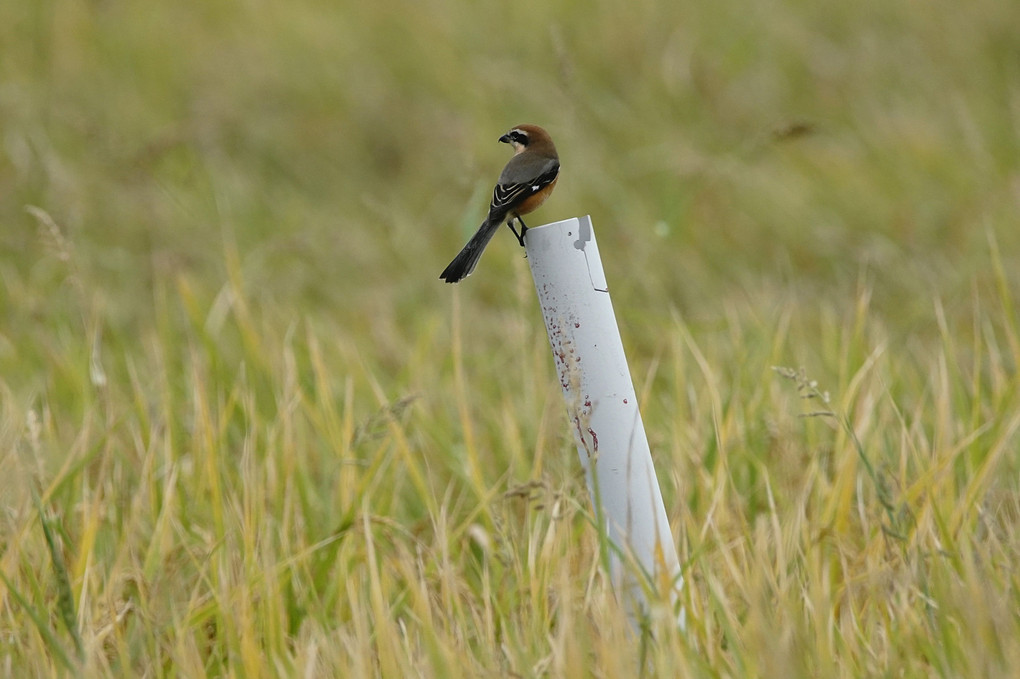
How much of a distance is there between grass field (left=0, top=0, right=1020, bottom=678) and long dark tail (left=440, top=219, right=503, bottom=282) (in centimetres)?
29

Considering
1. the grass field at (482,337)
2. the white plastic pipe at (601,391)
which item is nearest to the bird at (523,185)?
the grass field at (482,337)

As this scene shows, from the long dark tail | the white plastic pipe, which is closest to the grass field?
the white plastic pipe

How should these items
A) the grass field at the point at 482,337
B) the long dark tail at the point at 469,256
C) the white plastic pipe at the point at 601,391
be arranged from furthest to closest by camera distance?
the long dark tail at the point at 469,256, the grass field at the point at 482,337, the white plastic pipe at the point at 601,391

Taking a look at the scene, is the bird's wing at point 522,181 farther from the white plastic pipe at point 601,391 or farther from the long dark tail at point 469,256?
the white plastic pipe at point 601,391

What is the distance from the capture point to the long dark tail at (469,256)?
2.38m

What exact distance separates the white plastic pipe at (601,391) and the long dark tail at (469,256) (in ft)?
0.82

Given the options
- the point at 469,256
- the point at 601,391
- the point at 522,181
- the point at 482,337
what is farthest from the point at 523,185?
the point at 482,337

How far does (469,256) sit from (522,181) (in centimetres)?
41

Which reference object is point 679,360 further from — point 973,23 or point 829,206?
point 973,23

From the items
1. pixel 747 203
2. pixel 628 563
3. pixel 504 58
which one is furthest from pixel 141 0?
pixel 628 563

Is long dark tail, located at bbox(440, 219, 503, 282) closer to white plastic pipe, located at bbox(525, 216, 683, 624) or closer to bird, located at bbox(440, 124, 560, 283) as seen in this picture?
bird, located at bbox(440, 124, 560, 283)

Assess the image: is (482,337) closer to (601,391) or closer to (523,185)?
(523,185)

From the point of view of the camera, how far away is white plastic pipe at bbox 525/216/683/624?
2.10m

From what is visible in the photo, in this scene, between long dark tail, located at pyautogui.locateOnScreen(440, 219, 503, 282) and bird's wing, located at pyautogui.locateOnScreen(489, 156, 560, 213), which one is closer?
long dark tail, located at pyautogui.locateOnScreen(440, 219, 503, 282)
